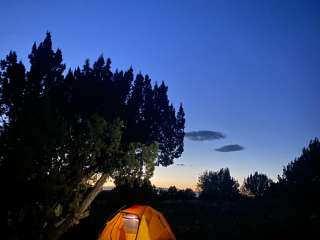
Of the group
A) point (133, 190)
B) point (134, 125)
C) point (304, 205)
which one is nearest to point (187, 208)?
point (133, 190)

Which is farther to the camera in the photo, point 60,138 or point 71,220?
point 71,220

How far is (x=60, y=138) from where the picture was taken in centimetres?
1623

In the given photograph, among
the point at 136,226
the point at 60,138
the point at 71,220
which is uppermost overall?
the point at 60,138

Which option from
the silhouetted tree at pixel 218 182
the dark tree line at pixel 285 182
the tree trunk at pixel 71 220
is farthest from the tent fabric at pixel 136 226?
the silhouetted tree at pixel 218 182

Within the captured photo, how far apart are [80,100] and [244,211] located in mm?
21055

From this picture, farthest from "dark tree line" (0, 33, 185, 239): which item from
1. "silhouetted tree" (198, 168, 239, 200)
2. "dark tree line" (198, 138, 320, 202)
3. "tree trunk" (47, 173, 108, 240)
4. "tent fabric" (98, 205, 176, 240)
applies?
"silhouetted tree" (198, 168, 239, 200)

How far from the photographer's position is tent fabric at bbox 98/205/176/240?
16109 mm

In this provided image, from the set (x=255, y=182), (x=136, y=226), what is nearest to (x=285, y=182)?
(x=255, y=182)

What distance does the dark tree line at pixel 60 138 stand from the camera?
615 inches

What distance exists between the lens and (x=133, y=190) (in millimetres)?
29391

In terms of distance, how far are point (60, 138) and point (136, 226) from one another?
553 cm

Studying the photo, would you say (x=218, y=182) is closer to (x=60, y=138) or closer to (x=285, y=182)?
(x=285, y=182)

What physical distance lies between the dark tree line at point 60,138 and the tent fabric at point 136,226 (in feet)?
8.02

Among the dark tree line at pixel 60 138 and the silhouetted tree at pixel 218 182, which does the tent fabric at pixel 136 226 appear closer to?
the dark tree line at pixel 60 138
